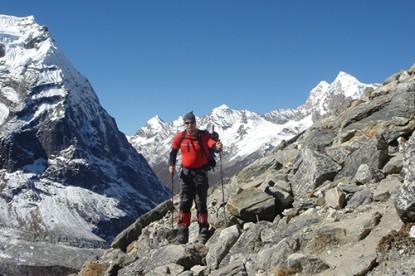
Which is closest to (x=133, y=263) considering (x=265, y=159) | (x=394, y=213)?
(x=394, y=213)

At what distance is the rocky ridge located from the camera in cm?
1097

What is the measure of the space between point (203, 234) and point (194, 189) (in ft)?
6.64

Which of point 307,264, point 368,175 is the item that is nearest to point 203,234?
point 368,175

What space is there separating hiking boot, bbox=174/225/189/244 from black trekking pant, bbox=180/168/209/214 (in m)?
0.67

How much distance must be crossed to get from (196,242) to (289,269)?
6390 mm

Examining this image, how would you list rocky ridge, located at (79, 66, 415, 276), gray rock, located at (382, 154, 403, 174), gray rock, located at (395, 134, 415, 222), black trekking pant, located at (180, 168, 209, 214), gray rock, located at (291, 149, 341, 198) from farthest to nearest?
1. black trekking pant, located at (180, 168, 209, 214)
2. gray rock, located at (291, 149, 341, 198)
3. gray rock, located at (382, 154, 403, 174)
4. rocky ridge, located at (79, 66, 415, 276)
5. gray rock, located at (395, 134, 415, 222)

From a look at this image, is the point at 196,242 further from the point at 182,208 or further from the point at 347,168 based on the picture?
the point at 347,168

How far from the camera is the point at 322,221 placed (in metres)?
14.4

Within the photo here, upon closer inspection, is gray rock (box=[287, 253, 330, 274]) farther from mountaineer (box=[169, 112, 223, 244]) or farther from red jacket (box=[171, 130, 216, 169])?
red jacket (box=[171, 130, 216, 169])

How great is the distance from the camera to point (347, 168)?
57.6 ft

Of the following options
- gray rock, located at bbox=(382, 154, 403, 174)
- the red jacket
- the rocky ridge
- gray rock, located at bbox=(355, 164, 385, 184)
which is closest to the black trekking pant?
the red jacket

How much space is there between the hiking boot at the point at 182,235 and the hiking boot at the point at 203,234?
2.83ft

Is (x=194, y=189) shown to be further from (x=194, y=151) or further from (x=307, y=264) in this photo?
(x=307, y=264)

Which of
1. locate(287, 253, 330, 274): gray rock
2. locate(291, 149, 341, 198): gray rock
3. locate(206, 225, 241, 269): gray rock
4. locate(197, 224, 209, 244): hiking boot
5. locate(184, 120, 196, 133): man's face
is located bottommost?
locate(287, 253, 330, 274): gray rock
